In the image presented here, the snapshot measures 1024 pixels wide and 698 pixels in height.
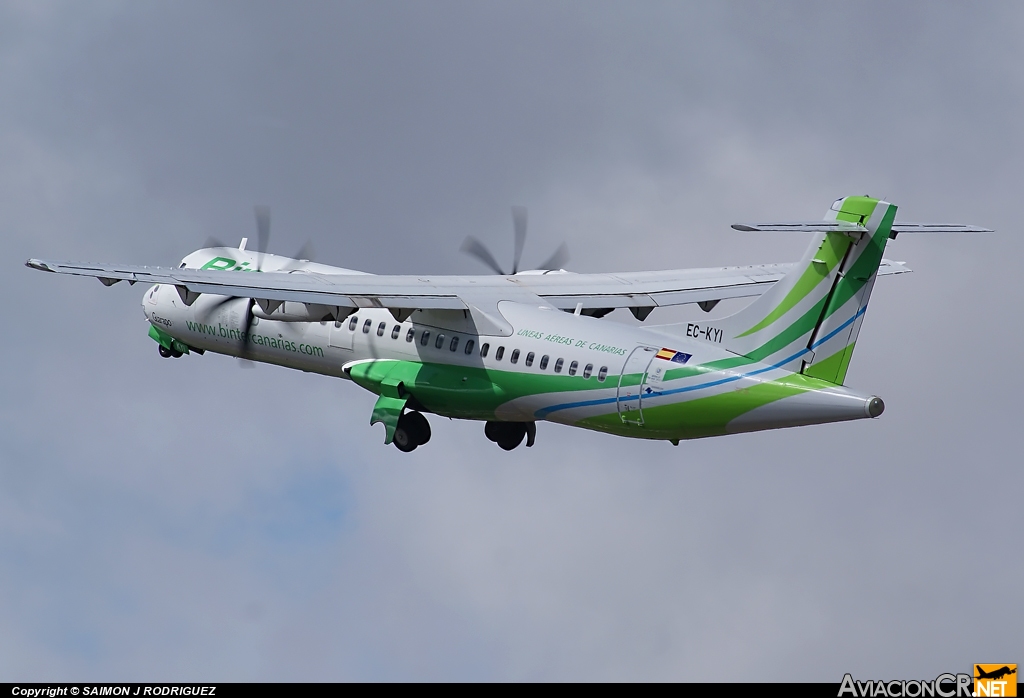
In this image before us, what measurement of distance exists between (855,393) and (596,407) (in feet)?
20.5

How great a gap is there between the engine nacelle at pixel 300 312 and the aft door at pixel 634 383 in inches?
268

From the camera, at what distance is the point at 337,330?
42531mm

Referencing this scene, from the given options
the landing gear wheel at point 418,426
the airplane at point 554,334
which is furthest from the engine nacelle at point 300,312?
the landing gear wheel at point 418,426

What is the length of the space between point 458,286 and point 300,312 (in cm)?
398

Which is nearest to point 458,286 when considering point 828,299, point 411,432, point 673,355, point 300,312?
point 411,432

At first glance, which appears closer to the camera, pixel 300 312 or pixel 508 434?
pixel 300 312

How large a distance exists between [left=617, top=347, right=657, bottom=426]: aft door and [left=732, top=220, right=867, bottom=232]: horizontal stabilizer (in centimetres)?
492

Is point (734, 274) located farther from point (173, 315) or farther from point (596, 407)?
point (173, 315)

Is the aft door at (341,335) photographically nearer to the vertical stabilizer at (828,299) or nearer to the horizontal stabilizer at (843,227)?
the vertical stabilizer at (828,299)

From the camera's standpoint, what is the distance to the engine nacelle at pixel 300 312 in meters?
39.7

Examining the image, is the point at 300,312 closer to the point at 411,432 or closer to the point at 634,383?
the point at 411,432

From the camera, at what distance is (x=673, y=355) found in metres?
36.9

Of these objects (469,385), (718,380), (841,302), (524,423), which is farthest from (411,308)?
(841,302)

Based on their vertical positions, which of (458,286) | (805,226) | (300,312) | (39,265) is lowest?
(39,265)
